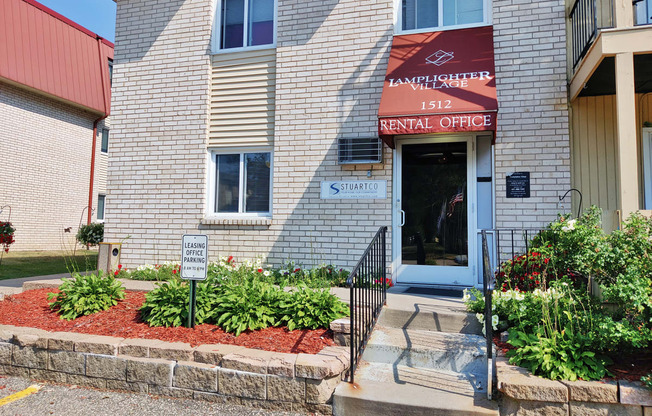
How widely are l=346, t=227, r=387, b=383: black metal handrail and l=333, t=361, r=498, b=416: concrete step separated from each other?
215 mm

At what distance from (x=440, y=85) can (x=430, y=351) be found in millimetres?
3727

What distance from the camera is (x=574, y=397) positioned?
10.0 ft

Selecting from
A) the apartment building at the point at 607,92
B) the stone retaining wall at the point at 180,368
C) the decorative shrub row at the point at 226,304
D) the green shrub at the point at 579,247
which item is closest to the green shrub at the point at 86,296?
the decorative shrub row at the point at 226,304

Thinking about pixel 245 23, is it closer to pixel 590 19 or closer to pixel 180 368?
pixel 590 19

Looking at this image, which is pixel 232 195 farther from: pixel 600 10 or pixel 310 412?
pixel 600 10

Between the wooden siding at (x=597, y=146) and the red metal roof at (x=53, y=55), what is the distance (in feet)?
51.3

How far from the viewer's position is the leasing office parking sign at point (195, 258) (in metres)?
4.46

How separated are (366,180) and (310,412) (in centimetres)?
403

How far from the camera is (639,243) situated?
12.4 ft

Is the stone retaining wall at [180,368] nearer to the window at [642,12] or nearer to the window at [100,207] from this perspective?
the window at [642,12]

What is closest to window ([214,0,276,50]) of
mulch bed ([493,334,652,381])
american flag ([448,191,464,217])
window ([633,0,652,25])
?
american flag ([448,191,464,217])

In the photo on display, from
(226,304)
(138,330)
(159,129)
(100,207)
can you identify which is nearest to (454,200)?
(226,304)

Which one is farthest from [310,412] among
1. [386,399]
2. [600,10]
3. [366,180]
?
[600,10]

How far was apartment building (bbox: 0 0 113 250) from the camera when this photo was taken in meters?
14.4
